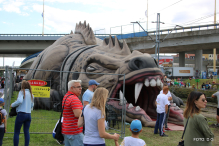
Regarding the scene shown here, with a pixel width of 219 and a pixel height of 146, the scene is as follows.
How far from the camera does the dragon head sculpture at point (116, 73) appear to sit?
678 cm

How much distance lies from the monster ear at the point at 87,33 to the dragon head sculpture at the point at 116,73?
0.14ft

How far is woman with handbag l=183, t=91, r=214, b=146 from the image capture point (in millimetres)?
2805

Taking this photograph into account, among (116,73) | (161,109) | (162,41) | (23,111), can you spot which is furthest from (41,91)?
(162,41)

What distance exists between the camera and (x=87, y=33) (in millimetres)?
10062

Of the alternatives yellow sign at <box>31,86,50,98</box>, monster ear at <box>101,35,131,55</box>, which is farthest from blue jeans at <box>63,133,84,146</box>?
monster ear at <box>101,35,131,55</box>

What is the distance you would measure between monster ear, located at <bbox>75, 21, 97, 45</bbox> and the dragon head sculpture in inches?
1.7

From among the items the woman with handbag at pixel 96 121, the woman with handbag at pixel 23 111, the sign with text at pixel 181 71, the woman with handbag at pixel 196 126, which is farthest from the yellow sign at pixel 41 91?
the sign with text at pixel 181 71

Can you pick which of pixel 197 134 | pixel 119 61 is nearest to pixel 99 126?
pixel 197 134

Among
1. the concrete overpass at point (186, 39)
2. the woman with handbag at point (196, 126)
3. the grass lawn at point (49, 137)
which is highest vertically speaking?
the concrete overpass at point (186, 39)

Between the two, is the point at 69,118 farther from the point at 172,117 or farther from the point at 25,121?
the point at 172,117

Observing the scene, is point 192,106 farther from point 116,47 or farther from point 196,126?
point 116,47

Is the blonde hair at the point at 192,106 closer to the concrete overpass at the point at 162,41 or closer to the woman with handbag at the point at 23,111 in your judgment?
the woman with handbag at the point at 23,111

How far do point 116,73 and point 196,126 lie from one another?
432 centimetres

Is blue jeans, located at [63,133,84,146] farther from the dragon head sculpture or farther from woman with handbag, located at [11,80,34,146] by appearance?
the dragon head sculpture
